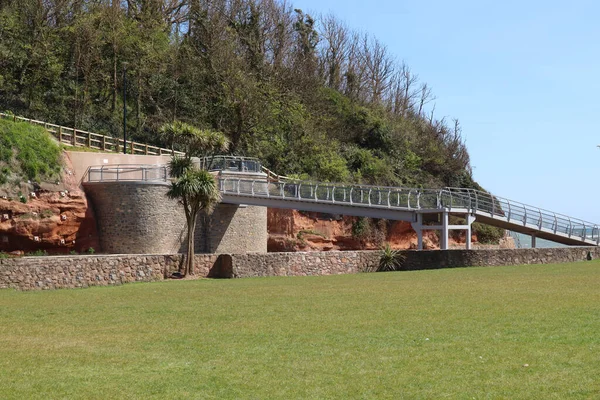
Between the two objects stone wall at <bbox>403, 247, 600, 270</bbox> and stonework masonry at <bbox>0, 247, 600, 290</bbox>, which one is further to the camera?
stone wall at <bbox>403, 247, 600, 270</bbox>

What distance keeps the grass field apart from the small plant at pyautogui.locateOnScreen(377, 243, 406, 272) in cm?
1399

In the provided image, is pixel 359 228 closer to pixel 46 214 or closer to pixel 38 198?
pixel 46 214

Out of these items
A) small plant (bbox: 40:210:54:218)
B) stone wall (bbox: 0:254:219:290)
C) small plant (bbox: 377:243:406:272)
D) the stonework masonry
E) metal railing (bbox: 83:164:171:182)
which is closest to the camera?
stone wall (bbox: 0:254:219:290)

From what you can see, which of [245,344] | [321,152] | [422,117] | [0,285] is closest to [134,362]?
[245,344]

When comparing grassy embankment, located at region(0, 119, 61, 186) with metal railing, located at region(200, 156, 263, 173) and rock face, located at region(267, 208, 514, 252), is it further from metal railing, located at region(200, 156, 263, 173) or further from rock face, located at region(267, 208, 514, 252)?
rock face, located at region(267, 208, 514, 252)

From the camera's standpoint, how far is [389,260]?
38.8 m

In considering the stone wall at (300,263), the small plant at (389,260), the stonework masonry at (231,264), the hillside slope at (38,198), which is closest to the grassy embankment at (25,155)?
the hillside slope at (38,198)

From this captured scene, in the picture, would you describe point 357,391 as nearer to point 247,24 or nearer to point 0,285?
point 0,285

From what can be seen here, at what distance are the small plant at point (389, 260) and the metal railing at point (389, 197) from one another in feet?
17.2

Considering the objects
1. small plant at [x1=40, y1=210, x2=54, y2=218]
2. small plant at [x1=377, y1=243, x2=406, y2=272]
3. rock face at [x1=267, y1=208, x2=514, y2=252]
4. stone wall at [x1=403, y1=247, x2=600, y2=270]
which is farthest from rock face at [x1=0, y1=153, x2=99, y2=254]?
stone wall at [x1=403, y1=247, x2=600, y2=270]

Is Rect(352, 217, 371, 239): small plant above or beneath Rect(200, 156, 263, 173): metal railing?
beneath

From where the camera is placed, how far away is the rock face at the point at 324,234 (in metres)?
54.8

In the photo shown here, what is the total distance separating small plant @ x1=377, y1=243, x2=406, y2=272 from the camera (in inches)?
1524

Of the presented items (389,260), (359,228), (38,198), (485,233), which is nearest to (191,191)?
(389,260)
